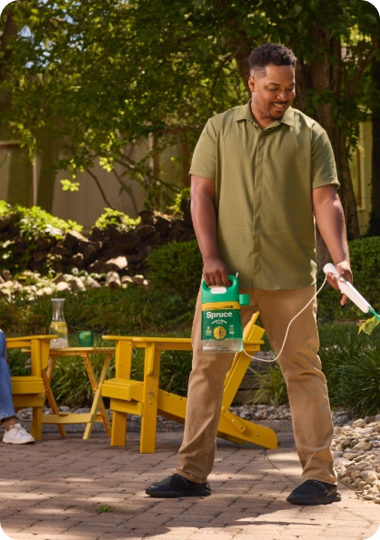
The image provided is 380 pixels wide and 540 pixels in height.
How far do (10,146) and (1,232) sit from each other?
2376mm

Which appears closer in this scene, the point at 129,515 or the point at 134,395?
the point at 129,515

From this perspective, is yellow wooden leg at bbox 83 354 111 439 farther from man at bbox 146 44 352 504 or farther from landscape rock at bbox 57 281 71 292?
landscape rock at bbox 57 281 71 292

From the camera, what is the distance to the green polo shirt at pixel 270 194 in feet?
13.5

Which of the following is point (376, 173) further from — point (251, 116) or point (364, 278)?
point (251, 116)

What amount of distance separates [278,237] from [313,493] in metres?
1.18

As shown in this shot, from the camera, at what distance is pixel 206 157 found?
13.9ft

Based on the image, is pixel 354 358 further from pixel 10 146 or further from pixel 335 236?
pixel 10 146

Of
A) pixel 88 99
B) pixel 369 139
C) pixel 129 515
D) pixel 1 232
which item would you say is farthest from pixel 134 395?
pixel 369 139

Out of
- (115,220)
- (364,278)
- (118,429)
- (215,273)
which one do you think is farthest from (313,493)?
(115,220)

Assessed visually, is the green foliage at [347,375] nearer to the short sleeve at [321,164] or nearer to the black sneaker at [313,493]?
the black sneaker at [313,493]

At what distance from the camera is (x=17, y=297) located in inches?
497

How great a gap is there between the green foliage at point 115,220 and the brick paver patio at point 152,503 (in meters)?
10.3

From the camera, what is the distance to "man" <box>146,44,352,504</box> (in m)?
4.12

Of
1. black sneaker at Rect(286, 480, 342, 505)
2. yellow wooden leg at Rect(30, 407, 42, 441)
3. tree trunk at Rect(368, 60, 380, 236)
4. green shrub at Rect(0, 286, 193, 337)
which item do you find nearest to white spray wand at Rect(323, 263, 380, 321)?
black sneaker at Rect(286, 480, 342, 505)
